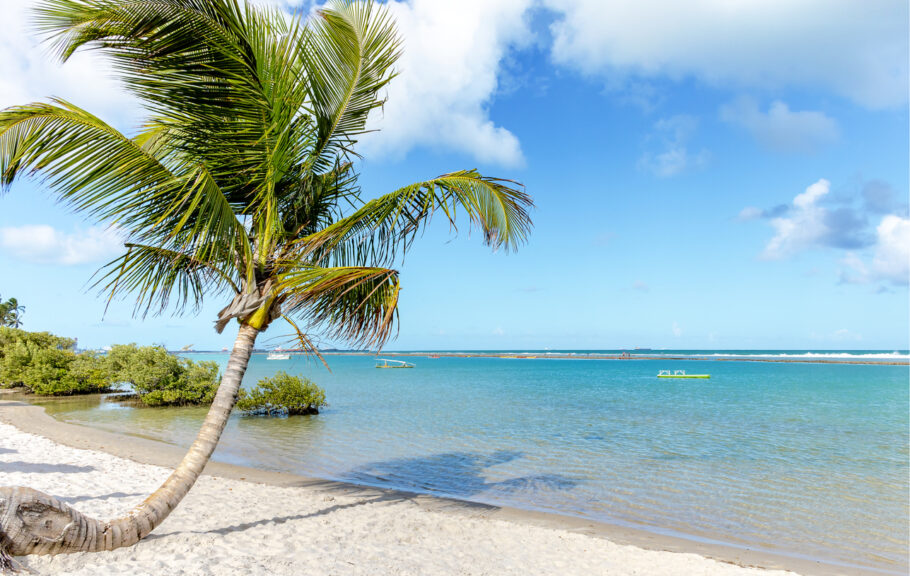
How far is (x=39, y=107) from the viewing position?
4434mm

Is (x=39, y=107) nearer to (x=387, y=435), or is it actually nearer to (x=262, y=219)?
(x=262, y=219)

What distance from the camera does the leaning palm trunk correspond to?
4137 mm

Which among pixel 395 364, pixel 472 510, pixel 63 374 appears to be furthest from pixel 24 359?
pixel 395 364

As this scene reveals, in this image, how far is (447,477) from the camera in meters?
12.7

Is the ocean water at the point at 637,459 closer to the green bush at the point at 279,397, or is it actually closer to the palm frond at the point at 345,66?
the green bush at the point at 279,397

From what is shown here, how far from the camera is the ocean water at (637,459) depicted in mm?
9562

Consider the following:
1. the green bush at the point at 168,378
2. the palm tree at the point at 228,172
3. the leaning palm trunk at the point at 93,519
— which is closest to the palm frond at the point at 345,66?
the palm tree at the point at 228,172

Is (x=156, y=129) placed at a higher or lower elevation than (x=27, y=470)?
higher

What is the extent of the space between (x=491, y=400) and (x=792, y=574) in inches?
1066

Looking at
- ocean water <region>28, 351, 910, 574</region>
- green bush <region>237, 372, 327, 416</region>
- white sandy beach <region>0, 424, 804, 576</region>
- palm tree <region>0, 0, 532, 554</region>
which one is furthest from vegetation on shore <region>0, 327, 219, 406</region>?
palm tree <region>0, 0, 532, 554</region>

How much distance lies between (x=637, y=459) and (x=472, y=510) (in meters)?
7.19

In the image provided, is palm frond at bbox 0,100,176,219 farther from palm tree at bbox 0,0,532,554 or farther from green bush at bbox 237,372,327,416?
green bush at bbox 237,372,327,416

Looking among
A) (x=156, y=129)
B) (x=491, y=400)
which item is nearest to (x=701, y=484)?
(x=156, y=129)

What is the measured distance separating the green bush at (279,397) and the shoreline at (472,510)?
6393 millimetres
